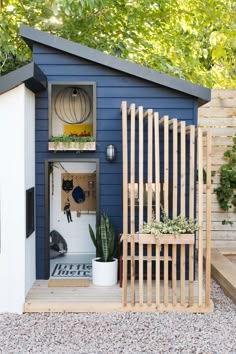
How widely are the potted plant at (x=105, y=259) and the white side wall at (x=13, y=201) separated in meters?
1.06

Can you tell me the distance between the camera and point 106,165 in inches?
251

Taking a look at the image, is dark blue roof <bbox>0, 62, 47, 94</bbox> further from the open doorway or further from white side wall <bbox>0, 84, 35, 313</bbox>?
the open doorway

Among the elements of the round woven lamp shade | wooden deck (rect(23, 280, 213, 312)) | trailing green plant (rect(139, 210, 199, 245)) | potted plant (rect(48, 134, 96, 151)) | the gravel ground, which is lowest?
the gravel ground

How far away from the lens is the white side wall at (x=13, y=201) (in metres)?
5.24

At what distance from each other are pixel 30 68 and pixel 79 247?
11.1 ft

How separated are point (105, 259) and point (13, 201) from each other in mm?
1496

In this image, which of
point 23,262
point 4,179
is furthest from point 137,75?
point 23,262

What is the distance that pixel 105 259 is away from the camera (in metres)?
6.04

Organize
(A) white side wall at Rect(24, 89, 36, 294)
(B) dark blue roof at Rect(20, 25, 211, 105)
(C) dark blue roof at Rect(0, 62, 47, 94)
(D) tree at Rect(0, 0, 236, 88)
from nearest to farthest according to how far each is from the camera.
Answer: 1. (C) dark blue roof at Rect(0, 62, 47, 94)
2. (A) white side wall at Rect(24, 89, 36, 294)
3. (B) dark blue roof at Rect(20, 25, 211, 105)
4. (D) tree at Rect(0, 0, 236, 88)

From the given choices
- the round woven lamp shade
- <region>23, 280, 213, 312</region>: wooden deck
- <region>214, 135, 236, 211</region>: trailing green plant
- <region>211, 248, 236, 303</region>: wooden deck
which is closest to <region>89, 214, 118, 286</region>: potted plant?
<region>23, 280, 213, 312</region>: wooden deck

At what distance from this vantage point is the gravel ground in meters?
4.20

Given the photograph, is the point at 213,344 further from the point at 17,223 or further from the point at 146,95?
the point at 146,95

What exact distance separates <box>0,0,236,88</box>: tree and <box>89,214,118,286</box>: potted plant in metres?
3.96

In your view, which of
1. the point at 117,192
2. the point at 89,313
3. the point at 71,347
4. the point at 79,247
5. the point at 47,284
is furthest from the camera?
the point at 79,247
